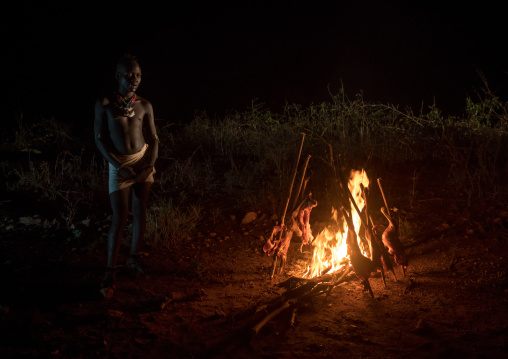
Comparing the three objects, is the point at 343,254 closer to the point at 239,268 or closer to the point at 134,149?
the point at 239,268

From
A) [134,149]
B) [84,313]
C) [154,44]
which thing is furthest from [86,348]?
[154,44]

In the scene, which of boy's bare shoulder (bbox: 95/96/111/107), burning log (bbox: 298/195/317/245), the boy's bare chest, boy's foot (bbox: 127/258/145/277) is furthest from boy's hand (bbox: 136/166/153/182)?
burning log (bbox: 298/195/317/245)

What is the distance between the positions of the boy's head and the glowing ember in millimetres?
1986

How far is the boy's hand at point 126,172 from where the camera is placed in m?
3.64

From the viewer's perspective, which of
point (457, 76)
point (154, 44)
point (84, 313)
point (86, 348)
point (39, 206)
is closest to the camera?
point (86, 348)

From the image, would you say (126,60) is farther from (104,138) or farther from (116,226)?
(116,226)

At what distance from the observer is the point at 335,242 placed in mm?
4113

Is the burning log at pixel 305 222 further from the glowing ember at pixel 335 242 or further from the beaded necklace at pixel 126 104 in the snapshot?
the beaded necklace at pixel 126 104

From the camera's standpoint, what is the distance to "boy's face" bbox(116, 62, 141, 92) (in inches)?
140

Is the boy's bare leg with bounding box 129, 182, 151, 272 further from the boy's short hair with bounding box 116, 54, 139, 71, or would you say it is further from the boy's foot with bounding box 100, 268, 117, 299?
the boy's short hair with bounding box 116, 54, 139, 71

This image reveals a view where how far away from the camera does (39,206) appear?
575cm

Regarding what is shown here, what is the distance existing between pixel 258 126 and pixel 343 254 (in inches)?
170

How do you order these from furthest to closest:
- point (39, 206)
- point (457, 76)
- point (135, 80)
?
point (457, 76) → point (39, 206) → point (135, 80)

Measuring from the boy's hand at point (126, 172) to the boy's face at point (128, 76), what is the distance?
62cm
